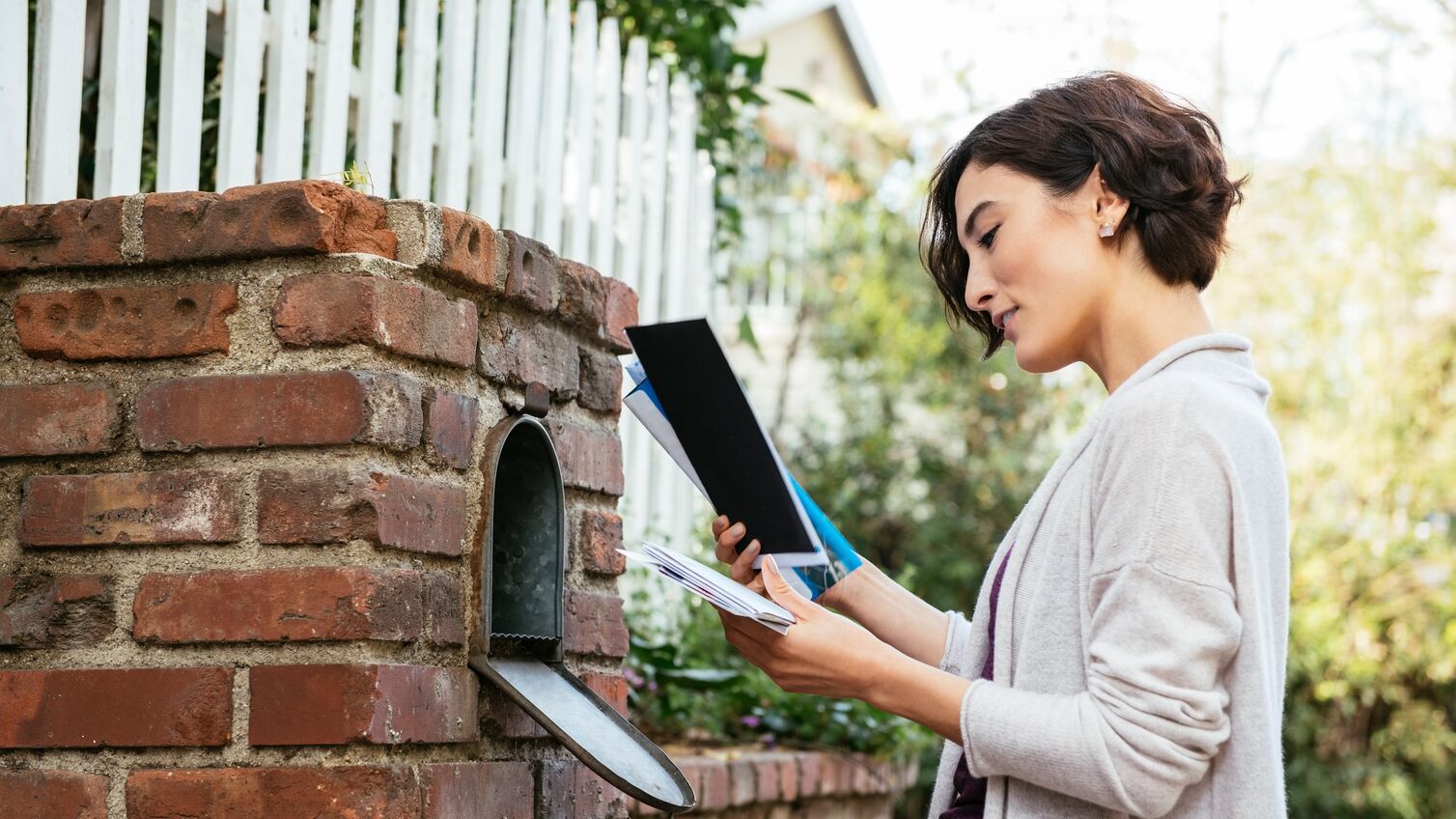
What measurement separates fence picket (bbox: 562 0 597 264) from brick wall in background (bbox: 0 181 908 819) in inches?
92.1

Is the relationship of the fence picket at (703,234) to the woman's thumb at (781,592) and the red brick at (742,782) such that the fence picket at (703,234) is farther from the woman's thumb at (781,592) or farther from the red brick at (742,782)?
the woman's thumb at (781,592)

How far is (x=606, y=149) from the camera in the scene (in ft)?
14.1

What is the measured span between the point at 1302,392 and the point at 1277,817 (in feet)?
25.4

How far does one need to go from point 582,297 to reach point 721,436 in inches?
14.3

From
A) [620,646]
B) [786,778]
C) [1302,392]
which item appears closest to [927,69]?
[1302,392]

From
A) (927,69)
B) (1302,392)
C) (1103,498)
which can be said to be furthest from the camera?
(927,69)

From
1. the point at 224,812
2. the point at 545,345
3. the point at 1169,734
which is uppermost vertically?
the point at 545,345

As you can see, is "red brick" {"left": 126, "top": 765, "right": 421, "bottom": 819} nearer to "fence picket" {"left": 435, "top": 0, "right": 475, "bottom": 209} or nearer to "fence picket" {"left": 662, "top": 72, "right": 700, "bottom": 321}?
"fence picket" {"left": 435, "top": 0, "right": 475, "bottom": 209}

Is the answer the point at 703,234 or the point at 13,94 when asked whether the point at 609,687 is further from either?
the point at 703,234

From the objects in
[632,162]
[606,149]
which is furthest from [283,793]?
[632,162]

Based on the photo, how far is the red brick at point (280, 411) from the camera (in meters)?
1.64

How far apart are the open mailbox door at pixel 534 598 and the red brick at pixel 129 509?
31cm

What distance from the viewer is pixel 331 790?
1.58 metres

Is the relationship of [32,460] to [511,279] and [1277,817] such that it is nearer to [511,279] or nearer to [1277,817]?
[511,279]
